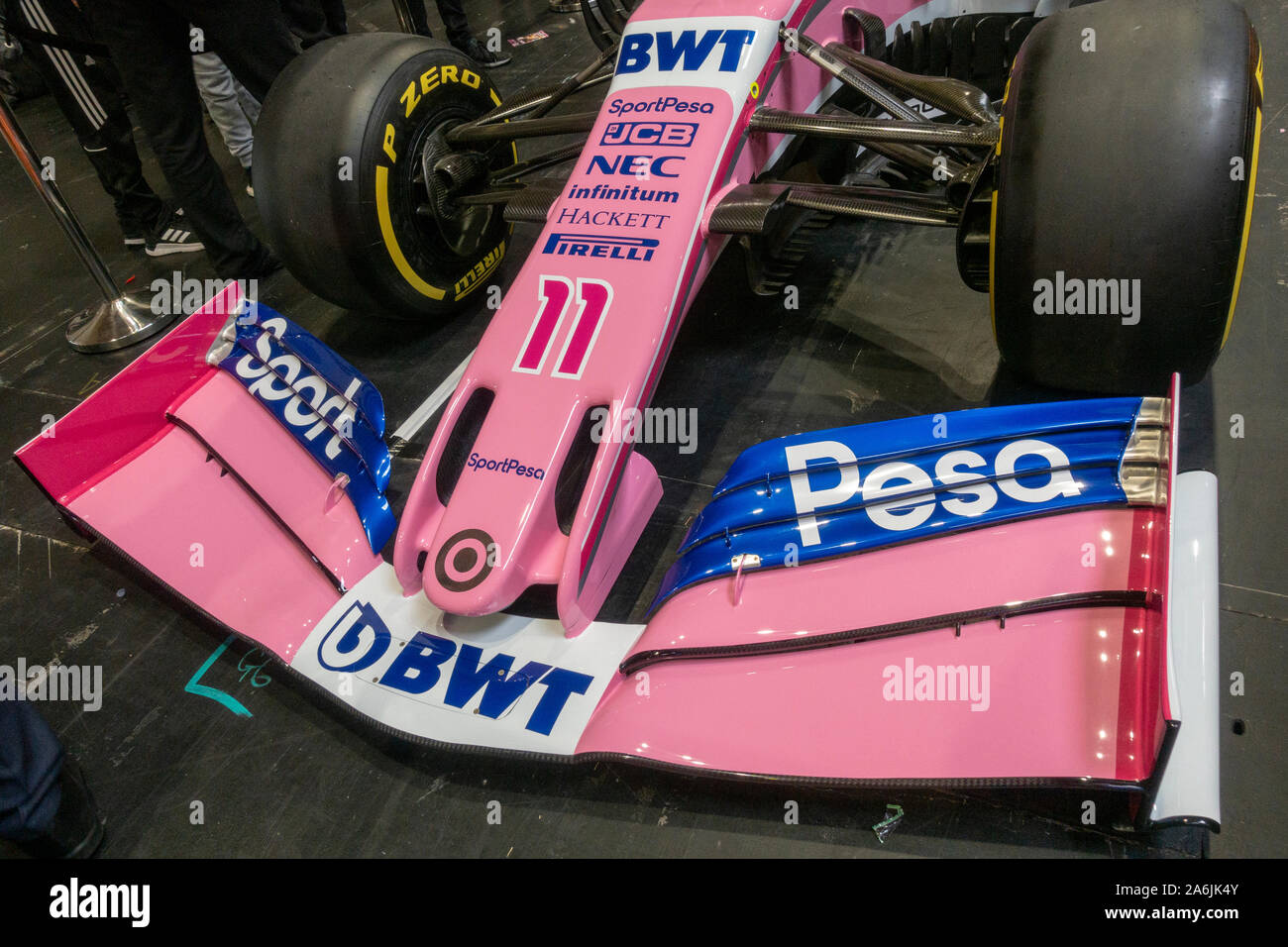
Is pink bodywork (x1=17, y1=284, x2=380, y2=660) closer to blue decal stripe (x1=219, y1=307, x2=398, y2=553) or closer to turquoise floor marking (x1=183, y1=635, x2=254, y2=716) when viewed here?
blue decal stripe (x1=219, y1=307, x2=398, y2=553)

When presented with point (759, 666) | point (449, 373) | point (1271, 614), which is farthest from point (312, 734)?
point (1271, 614)

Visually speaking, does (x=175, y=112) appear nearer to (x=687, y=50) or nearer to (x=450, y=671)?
(x=687, y=50)

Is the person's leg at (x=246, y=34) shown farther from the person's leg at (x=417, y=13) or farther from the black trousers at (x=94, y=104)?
the person's leg at (x=417, y=13)

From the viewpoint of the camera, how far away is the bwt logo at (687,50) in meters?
2.14

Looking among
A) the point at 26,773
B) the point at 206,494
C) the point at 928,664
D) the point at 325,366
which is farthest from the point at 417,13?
the point at 928,664

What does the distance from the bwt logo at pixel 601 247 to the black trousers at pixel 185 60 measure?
153 centimetres

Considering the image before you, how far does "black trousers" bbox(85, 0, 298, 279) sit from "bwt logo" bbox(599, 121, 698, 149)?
144 centimetres

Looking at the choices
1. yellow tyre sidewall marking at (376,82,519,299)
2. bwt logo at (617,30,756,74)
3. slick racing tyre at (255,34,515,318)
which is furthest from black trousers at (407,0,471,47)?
bwt logo at (617,30,756,74)

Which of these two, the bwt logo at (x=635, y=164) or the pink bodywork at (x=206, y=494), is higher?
the bwt logo at (x=635, y=164)

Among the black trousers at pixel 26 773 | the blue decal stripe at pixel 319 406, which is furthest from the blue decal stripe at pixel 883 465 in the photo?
the black trousers at pixel 26 773

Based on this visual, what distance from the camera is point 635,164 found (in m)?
2.06

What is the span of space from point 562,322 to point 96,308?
8.12 ft

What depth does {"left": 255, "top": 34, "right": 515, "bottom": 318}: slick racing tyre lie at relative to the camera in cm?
237

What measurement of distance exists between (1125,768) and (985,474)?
1.76 ft
